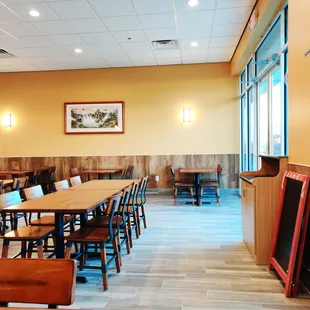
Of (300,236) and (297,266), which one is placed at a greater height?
(300,236)

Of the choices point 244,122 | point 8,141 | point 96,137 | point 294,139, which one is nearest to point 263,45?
point 244,122

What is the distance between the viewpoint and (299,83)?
9.37 feet

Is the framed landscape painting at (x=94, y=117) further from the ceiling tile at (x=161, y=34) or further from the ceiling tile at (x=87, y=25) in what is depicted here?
the ceiling tile at (x=87, y=25)

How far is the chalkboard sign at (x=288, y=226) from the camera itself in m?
2.46

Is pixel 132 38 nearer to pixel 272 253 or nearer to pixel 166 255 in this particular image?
pixel 166 255

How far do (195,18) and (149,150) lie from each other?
3.89 meters

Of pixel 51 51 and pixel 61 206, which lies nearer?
pixel 61 206

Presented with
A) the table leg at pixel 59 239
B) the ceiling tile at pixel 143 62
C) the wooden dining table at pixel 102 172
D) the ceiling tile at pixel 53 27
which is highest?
the ceiling tile at pixel 143 62

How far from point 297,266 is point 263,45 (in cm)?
412

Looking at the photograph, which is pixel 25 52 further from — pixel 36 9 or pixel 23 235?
pixel 23 235

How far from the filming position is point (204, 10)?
4.77 m

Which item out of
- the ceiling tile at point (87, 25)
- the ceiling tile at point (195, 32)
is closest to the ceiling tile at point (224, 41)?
the ceiling tile at point (195, 32)

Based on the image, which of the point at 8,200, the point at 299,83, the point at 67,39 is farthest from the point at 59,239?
the point at 67,39

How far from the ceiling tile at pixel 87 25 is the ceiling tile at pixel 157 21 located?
771mm
